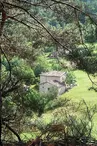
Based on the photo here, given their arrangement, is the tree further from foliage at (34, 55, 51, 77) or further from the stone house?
the stone house

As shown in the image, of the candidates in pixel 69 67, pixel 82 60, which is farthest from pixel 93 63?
pixel 69 67

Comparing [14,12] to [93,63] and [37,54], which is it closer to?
[37,54]

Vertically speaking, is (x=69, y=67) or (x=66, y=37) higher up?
(x=66, y=37)

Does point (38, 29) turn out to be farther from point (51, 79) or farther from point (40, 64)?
point (51, 79)

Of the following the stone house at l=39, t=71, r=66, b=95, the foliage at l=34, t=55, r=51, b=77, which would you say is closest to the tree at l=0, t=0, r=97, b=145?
the foliage at l=34, t=55, r=51, b=77

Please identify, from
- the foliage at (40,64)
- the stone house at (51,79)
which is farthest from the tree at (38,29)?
the stone house at (51,79)

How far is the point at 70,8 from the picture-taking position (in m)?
4.17

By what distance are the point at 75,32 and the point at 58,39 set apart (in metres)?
0.27

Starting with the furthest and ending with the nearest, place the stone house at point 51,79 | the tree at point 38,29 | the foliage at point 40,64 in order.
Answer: the stone house at point 51,79, the foliage at point 40,64, the tree at point 38,29

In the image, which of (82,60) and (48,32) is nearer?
(82,60)

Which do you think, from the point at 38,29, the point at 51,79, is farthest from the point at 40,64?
the point at 38,29

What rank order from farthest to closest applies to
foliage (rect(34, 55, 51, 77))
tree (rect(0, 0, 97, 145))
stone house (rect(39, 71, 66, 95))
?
stone house (rect(39, 71, 66, 95)), foliage (rect(34, 55, 51, 77)), tree (rect(0, 0, 97, 145))

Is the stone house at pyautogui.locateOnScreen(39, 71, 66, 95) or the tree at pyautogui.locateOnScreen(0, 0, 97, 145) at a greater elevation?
the stone house at pyautogui.locateOnScreen(39, 71, 66, 95)

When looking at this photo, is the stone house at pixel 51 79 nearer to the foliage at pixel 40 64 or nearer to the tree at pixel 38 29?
the foliage at pixel 40 64
